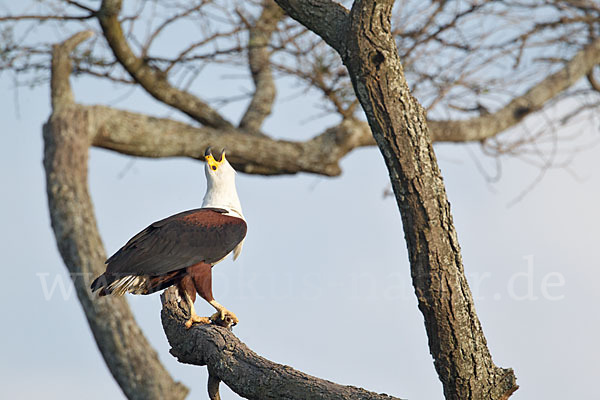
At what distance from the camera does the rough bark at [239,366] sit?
7.83 feet

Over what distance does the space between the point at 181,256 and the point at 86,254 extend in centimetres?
206

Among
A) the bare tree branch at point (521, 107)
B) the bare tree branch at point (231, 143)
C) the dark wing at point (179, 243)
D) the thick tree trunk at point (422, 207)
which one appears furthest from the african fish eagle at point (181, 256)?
the bare tree branch at point (521, 107)

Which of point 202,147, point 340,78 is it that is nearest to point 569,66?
point 340,78

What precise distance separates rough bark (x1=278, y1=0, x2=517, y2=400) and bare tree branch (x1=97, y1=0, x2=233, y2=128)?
3245 mm

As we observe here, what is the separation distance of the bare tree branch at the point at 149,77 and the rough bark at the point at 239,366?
9.41 ft

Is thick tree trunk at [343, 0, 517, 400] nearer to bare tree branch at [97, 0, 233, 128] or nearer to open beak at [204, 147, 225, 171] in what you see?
open beak at [204, 147, 225, 171]

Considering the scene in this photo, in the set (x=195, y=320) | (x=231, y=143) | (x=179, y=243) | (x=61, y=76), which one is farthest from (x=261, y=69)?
(x=195, y=320)

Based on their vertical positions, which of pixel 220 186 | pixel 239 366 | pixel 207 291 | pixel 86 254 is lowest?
pixel 239 366

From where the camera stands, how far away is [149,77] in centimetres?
561

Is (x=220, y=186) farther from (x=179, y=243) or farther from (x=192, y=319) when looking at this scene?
(x=192, y=319)

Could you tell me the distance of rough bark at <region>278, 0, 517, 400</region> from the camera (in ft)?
7.80

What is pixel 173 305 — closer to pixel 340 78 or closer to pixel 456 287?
pixel 456 287

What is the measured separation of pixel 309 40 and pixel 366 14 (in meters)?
3.19

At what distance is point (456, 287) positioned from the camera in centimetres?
239
